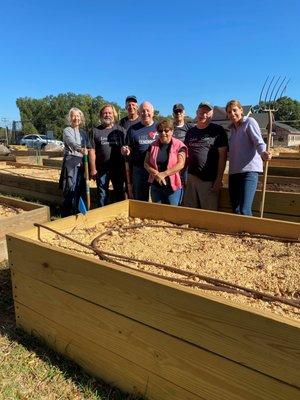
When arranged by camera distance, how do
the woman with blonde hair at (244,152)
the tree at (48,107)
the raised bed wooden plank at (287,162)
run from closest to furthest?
the woman with blonde hair at (244,152) → the raised bed wooden plank at (287,162) → the tree at (48,107)

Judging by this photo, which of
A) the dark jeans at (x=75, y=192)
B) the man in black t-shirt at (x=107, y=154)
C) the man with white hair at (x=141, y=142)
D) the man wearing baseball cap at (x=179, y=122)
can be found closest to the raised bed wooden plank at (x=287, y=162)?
the man wearing baseball cap at (x=179, y=122)

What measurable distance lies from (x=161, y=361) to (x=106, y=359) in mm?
447

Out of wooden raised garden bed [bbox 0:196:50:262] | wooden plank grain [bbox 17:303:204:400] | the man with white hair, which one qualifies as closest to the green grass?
wooden plank grain [bbox 17:303:204:400]

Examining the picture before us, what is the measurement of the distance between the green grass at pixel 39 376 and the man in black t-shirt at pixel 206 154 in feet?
8.09

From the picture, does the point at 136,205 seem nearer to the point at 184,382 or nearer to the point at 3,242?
the point at 3,242

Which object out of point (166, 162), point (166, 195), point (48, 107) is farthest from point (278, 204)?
point (48, 107)

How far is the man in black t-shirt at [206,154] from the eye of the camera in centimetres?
411

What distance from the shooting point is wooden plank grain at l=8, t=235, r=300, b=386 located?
5.15ft

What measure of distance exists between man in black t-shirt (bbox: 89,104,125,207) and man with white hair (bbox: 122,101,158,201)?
31 cm

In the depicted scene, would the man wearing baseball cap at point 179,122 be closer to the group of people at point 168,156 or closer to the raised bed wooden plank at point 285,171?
the group of people at point 168,156

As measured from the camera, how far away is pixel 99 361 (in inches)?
91.9

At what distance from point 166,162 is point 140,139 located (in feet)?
2.24

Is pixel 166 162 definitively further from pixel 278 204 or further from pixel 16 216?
pixel 16 216

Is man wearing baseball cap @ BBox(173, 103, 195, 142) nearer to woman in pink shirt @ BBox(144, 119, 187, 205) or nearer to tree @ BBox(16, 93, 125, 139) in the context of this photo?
woman in pink shirt @ BBox(144, 119, 187, 205)
